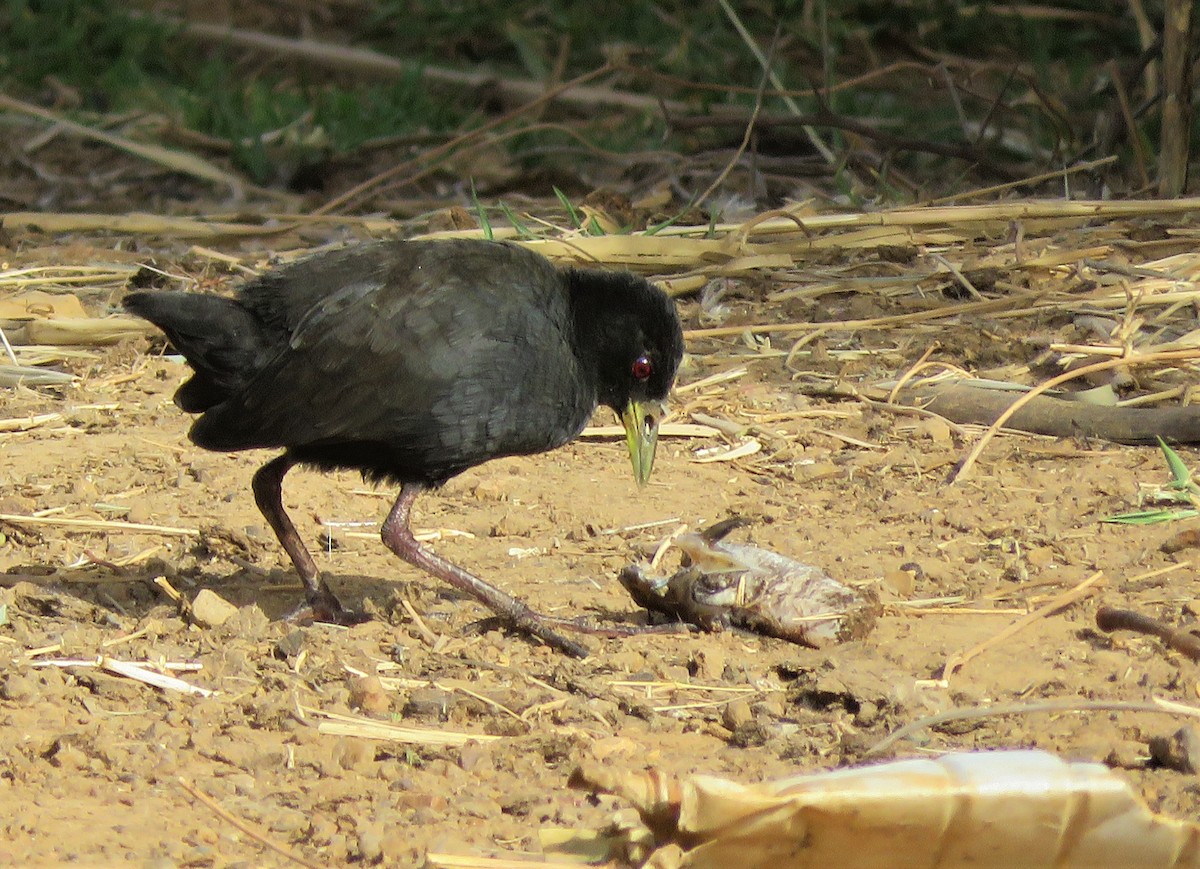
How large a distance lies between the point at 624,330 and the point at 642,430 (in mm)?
335

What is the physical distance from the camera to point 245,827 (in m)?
3.00

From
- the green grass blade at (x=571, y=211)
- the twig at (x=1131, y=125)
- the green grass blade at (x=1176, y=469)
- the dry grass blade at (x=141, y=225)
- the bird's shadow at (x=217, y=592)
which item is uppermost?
the twig at (x=1131, y=125)

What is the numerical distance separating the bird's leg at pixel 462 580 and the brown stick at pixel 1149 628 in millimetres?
1252

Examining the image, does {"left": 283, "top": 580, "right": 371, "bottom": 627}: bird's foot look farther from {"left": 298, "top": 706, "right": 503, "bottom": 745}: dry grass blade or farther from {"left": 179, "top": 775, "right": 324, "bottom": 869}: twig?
{"left": 179, "top": 775, "right": 324, "bottom": 869}: twig

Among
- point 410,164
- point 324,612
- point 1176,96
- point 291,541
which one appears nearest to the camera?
point 324,612

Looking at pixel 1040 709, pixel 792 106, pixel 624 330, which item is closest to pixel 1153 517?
pixel 1040 709

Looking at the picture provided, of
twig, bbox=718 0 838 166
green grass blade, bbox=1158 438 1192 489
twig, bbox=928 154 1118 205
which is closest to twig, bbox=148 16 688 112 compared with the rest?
twig, bbox=718 0 838 166

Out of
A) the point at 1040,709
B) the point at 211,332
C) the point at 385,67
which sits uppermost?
the point at 211,332

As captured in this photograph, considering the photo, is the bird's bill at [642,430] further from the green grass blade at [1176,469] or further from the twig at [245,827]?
the twig at [245,827]

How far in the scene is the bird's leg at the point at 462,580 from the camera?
4.16 meters

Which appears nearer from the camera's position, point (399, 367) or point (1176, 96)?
point (399, 367)

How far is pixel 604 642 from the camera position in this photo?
420 centimetres

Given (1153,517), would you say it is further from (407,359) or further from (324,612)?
(324,612)

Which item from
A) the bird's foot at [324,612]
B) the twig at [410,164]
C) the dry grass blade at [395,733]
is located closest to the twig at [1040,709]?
the dry grass blade at [395,733]
